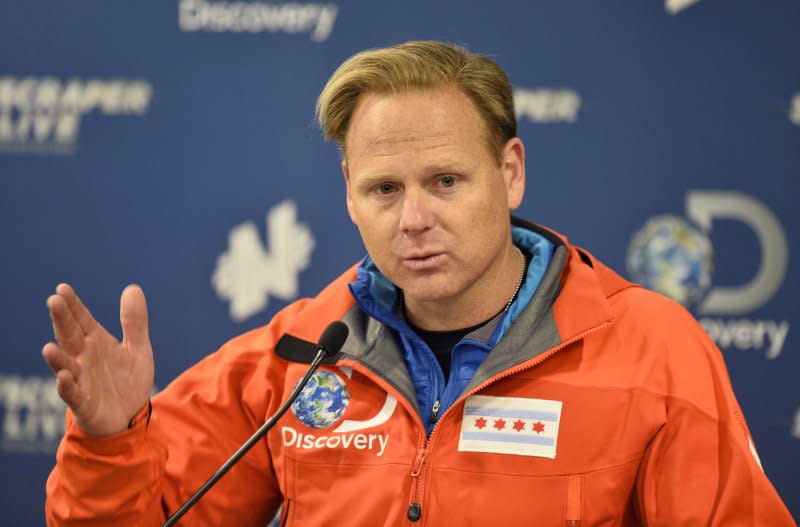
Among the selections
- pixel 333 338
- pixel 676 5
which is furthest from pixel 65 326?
pixel 676 5

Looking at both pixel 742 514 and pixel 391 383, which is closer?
pixel 742 514

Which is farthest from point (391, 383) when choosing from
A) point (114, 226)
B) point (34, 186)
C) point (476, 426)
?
point (34, 186)

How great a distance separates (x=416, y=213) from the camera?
1.56 metres

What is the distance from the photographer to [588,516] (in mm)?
1492

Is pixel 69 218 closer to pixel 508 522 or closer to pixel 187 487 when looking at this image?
pixel 187 487

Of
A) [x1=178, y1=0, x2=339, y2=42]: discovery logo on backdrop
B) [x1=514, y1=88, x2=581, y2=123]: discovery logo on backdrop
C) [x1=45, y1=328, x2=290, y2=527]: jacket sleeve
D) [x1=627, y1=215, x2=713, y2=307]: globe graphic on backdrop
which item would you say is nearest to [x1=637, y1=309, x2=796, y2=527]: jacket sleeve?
[x1=45, y1=328, x2=290, y2=527]: jacket sleeve

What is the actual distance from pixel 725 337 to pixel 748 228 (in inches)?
10.5

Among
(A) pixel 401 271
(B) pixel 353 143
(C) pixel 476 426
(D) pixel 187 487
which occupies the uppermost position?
(B) pixel 353 143

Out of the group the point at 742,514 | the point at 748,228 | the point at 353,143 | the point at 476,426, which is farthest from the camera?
the point at 748,228

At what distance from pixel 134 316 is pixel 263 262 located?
1.12 metres

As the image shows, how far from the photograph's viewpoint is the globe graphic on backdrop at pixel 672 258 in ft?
7.89

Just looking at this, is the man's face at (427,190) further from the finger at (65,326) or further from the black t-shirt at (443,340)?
the finger at (65,326)

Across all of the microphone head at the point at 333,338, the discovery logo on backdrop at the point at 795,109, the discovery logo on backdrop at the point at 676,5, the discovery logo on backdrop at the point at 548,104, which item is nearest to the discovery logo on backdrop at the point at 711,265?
the discovery logo on backdrop at the point at 795,109

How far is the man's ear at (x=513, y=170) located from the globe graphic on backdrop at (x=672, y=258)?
0.77 meters
